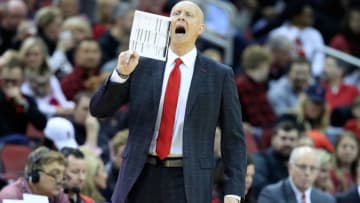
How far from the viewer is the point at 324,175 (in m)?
10.1

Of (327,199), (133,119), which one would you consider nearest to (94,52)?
(327,199)

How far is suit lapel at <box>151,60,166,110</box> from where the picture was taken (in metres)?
6.09

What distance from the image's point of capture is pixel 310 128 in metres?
11.5

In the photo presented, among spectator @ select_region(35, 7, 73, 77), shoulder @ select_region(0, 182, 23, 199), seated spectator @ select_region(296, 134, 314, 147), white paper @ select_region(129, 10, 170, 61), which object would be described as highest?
spectator @ select_region(35, 7, 73, 77)

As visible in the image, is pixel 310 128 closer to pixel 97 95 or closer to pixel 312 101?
pixel 312 101

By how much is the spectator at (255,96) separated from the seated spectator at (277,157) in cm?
109

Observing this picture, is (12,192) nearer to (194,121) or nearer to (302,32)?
(194,121)

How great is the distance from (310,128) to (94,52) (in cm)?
245

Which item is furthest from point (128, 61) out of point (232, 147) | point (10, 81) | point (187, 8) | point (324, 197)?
point (10, 81)

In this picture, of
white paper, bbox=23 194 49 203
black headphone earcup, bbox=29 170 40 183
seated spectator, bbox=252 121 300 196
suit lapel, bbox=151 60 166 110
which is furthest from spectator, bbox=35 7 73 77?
suit lapel, bbox=151 60 166 110

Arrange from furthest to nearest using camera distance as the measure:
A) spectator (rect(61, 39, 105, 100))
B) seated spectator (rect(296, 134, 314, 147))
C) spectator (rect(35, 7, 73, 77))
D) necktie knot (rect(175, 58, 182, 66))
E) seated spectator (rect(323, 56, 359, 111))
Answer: seated spectator (rect(323, 56, 359, 111)) < spectator (rect(35, 7, 73, 77)) < spectator (rect(61, 39, 105, 100)) < seated spectator (rect(296, 134, 314, 147)) < necktie knot (rect(175, 58, 182, 66))

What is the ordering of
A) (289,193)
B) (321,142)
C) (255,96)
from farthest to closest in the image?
(255,96), (321,142), (289,193)

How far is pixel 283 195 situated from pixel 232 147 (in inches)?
102

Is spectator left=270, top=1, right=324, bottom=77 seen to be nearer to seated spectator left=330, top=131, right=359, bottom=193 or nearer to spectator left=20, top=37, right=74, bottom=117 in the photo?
seated spectator left=330, top=131, right=359, bottom=193
